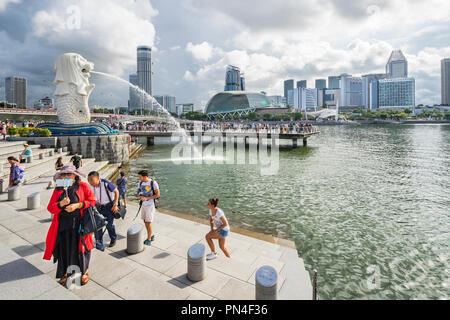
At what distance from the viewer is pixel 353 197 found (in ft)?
40.6

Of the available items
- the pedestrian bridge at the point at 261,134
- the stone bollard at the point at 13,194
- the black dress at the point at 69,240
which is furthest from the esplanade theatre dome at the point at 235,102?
the black dress at the point at 69,240

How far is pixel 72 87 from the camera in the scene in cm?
2045

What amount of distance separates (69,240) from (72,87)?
20.4 meters

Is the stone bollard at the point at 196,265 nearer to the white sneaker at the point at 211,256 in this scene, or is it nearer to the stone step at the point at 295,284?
the white sneaker at the point at 211,256

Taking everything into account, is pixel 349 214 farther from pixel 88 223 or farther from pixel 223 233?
pixel 88 223

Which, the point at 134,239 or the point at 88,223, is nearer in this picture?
the point at 88,223

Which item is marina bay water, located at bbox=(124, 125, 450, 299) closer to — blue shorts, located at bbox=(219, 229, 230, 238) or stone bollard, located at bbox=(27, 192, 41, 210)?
blue shorts, located at bbox=(219, 229, 230, 238)

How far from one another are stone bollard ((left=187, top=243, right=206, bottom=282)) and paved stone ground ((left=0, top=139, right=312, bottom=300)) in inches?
5.3

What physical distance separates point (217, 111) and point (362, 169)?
501 ft

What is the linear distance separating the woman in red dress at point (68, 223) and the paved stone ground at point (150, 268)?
0.38 metres

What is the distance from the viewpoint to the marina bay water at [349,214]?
6.10m

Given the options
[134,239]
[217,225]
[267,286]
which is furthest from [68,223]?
[267,286]

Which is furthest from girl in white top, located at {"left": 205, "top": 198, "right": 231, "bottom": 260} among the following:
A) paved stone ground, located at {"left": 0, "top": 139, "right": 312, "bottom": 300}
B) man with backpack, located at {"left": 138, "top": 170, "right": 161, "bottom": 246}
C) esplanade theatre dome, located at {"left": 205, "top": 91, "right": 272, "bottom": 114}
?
esplanade theatre dome, located at {"left": 205, "top": 91, "right": 272, "bottom": 114}
